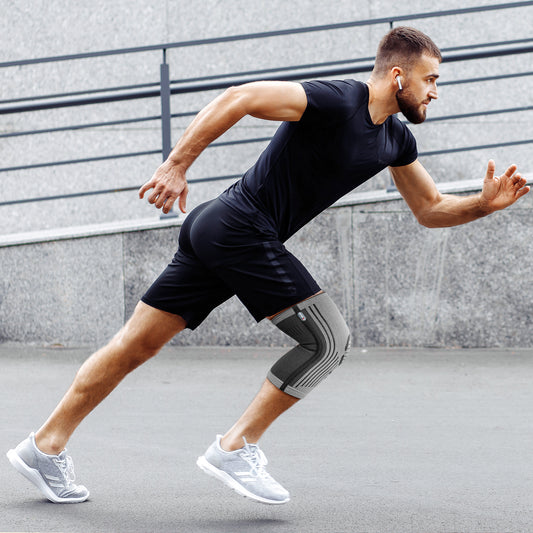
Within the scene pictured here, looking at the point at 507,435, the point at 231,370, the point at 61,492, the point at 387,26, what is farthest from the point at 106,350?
the point at 387,26

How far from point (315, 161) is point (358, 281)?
12.3ft

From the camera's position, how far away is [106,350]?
3.57 m

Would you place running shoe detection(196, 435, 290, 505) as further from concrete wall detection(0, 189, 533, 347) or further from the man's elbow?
concrete wall detection(0, 189, 533, 347)

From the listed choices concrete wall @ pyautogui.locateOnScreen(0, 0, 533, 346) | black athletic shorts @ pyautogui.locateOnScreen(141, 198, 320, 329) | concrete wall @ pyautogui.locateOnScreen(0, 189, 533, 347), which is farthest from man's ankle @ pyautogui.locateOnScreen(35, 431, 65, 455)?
concrete wall @ pyautogui.locateOnScreen(0, 0, 533, 346)

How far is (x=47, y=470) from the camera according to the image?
3559 mm

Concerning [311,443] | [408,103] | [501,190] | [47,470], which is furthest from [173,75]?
[47,470]

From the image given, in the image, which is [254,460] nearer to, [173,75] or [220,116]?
[220,116]

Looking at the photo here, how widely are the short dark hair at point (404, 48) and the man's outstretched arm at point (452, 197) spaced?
0.49 meters

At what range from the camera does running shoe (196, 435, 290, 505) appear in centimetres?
343

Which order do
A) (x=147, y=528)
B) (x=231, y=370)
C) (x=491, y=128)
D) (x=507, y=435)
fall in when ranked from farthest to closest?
(x=491, y=128) → (x=231, y=370) → (x=507, y=435) → (x=147, y=528)

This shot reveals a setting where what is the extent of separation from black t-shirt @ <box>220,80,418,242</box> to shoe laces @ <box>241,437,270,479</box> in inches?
30.4

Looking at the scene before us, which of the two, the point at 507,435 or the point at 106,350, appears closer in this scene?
the point at 106,350

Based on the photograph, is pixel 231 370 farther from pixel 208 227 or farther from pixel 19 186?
pixel 19 186

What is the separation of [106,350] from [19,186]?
5866 millimetres
